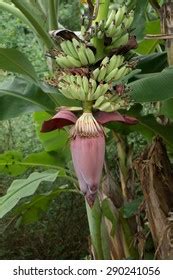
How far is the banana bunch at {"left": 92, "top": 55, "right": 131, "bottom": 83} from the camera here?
803 millimetres

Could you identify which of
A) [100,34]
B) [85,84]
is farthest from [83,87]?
[100,34]

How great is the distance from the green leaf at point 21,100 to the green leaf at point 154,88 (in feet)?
0.73

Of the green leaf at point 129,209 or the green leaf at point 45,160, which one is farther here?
the green leaf at point 45,160

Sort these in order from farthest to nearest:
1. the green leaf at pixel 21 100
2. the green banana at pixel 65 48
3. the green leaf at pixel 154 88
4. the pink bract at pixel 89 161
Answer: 1. the green leaf at pixel 21 100
2. the green leaf at pixel 154 88
3. the green banana at pixel 65 48
4. the pink bract at pixel 89 161

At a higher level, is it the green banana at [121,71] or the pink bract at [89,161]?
the green banana at [121,71]

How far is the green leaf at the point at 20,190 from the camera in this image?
119cm

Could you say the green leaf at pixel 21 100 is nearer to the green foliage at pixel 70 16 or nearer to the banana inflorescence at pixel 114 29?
the banana inflorescence at pixel 114 29

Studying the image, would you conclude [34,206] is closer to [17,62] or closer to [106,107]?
[17,62]

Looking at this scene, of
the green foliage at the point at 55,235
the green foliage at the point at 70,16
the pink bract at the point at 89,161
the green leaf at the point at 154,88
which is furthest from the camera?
the green foliage at the point at 70,16

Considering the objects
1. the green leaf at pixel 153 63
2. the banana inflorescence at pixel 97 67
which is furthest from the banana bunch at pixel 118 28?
the green leaf at pixel 153 63

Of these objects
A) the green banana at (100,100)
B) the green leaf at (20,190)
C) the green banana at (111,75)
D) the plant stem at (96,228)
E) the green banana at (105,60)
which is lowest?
the plant stem at (96,228)

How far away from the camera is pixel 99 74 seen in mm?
807
